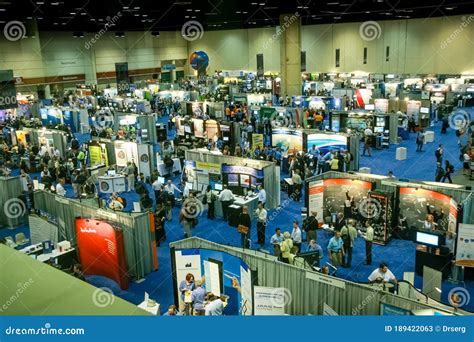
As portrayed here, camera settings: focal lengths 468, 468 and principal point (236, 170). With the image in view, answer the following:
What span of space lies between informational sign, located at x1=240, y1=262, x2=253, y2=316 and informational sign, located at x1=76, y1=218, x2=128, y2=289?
3.78 meters

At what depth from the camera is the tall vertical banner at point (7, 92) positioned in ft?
58.5

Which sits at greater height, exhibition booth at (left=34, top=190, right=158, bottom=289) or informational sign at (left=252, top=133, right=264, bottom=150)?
informational sign at (left=252, top=133, right=264, bottom=150)

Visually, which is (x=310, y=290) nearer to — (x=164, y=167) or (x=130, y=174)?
(x=130, y=174)

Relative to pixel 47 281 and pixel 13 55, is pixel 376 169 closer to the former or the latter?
pixel 47 281

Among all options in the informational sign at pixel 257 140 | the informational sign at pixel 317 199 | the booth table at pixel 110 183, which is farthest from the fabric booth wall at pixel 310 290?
the informational sign at pixel 257 140

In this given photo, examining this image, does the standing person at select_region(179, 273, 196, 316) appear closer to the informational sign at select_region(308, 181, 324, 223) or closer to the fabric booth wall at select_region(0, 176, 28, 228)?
the informational sign at select_region(308, 181, 324, 223)

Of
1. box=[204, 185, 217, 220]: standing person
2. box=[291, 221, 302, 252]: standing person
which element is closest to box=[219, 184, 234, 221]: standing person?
box=[204, 185, 217, 220]: standing person

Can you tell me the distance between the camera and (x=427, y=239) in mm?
11562

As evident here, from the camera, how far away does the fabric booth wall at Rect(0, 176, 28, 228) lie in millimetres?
15922

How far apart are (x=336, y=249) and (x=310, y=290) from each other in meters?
3.81

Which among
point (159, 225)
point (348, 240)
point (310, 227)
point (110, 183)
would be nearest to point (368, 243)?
point (348, 240)

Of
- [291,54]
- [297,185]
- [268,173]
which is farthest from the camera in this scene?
[291,54]

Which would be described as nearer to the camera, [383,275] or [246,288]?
[246,288]

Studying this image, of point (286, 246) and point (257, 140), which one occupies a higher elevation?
point (257, 140)
